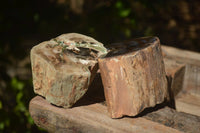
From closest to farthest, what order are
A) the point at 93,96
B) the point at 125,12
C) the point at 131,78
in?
the point at 131,78
the point at 93,96
the point at 125,12

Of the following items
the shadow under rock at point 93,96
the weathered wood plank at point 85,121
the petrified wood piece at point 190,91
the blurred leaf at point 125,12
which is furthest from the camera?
the blurred leaf at point 125,12

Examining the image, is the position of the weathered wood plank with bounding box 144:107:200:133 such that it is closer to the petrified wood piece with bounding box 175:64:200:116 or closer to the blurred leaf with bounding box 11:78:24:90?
the petrified wood piece with bounding box 175:64:200:116

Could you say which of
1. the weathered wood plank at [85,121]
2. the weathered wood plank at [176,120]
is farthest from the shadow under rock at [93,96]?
the weathered wood plank at [176,120]

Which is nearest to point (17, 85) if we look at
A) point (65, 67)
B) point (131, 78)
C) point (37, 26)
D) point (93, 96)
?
point (37, 26)

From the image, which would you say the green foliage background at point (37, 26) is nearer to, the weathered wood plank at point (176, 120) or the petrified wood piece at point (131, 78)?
the petrified wood piece at point (131, 78)

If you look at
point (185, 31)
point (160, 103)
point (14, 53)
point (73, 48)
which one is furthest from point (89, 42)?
point (185, 31)

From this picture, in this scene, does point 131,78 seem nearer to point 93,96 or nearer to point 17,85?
point 93,96
